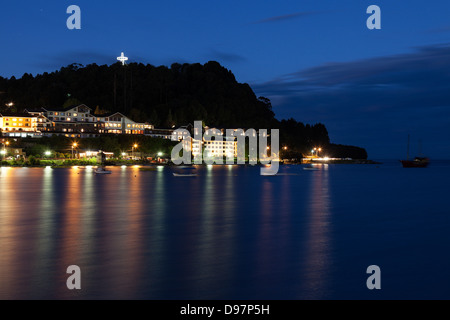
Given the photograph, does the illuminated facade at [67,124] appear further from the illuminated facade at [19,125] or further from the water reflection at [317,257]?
the water reflection at [317,257]

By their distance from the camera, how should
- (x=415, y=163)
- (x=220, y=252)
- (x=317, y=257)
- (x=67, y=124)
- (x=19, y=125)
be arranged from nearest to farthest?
(x=317, y=257), (x=220, y=252), (x=19, y=125), (x=67, y=124), (x=415, y=163)

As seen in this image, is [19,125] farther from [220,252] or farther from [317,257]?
[317,257]

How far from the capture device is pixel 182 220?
29266 millimetres

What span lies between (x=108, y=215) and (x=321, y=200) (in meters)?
23.0

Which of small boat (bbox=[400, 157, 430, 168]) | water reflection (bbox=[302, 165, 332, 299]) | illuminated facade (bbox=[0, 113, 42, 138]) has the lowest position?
water reflection (bbox=[302, 165, 332, 299])

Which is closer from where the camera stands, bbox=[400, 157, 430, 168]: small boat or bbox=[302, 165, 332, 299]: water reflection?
bbox=[302, 165, 332, 299]: water reflection

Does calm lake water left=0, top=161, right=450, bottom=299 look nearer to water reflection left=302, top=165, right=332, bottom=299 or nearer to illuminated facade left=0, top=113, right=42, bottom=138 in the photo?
water reflection left=302, top=165, right=332, bottom=299

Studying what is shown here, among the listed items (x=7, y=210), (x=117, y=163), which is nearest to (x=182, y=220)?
(x=7, y=210)

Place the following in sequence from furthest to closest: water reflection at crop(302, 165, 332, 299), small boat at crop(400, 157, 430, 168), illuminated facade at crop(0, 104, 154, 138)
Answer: small boat at crop(400, 157, 430, 168), illuminated facade at crop(0, 104, 154, 138), water reflection at crop(302, 165, 332, 299)

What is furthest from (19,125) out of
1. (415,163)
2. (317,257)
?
(415,163)

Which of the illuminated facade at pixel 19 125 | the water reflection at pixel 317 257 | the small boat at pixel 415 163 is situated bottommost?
the water reflection at pixel 317 257

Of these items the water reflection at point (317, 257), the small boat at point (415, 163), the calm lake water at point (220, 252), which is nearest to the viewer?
the calm lake water at point (220, 252)

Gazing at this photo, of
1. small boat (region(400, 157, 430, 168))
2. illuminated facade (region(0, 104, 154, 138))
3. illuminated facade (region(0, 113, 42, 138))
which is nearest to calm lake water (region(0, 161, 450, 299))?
illuminated facade (region(0, 113, 42, 138))

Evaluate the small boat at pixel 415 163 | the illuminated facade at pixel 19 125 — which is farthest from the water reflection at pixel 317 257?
the small boat at pixel 415 163
